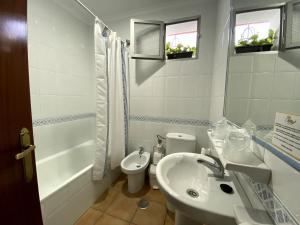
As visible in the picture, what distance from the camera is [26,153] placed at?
0.66m

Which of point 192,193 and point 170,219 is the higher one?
point 192,193

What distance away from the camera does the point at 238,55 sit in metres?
0.94

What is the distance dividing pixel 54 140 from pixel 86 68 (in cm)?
119

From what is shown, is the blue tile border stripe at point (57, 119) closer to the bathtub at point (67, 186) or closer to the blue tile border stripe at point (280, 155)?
the bathtub at point (67, 186)

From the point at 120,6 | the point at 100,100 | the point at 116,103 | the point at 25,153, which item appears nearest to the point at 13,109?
the point at 25,153

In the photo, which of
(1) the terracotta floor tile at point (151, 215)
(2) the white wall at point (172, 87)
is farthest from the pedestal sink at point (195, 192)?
(2) the white wall at point (172, 87)

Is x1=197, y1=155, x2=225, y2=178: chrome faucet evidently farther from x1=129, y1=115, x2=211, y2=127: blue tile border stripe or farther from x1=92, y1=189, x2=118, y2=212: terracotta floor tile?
x1=92, y1=189, x2=118, y2=212: terracotta floor tile

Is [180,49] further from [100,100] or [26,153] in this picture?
[26,153]

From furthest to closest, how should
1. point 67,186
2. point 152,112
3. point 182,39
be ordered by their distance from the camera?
point 152,112, point 182,39, point 67,186

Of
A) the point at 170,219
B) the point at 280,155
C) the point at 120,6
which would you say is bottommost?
the point at 170,219

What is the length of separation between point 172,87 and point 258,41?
3.58ft

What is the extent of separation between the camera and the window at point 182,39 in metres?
1.70

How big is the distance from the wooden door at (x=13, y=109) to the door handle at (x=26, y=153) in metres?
0.01

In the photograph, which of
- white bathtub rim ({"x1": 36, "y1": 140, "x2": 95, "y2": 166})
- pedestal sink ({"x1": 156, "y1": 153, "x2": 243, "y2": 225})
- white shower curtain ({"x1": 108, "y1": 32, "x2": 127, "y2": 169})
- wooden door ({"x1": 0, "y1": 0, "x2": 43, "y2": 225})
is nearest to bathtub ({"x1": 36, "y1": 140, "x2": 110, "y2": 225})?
white bathtub rim ({"x1": 36, "y1": 140, "x2": 95, "y2": 166})
